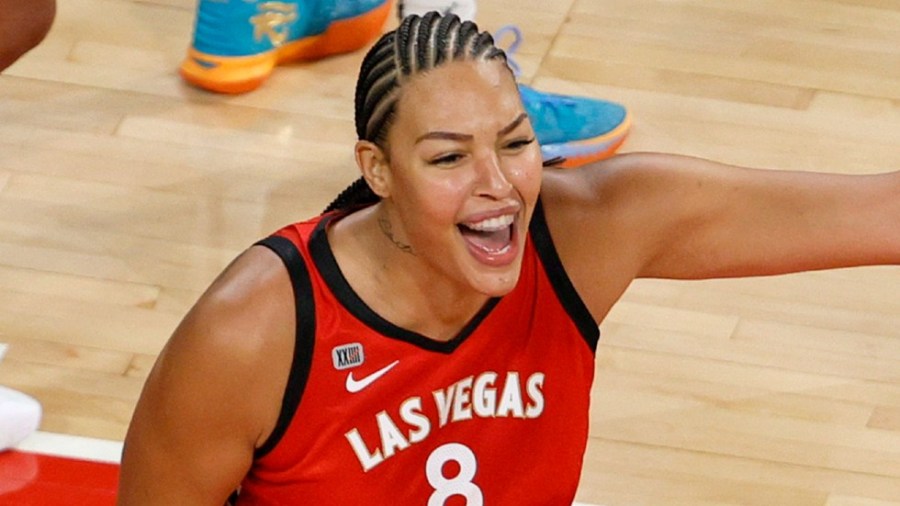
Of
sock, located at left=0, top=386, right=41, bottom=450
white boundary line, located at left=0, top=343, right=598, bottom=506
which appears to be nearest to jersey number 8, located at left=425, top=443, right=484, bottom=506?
white boundary line, located at left=0, top=343, right=598, bottom=506

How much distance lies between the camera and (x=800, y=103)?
12.5ft

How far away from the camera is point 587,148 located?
11.6 ft

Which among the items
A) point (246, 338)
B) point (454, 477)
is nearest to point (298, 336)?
point (246, 338)

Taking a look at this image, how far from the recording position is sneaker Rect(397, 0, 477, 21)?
3.44 meters

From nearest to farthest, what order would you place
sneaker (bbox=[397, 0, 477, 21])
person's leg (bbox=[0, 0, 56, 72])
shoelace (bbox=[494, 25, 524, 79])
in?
person's leg (bbox=[0, 0, 56, 72]) < sneaker (bbox=[397, 0, 477, 21]) < shoelace (bbox=[494, 25, 524, 79])

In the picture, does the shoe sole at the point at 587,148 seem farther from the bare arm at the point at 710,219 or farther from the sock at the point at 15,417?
the bare arm at the point at 710,219

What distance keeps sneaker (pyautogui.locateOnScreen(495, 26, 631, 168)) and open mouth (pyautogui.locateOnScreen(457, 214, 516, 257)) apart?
165cm

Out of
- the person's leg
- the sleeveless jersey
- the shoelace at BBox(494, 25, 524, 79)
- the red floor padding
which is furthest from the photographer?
the shoelace at BBox(494, 25, 524, 79)

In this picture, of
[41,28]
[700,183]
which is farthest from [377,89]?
[41,28]

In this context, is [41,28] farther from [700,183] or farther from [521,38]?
[521,38]

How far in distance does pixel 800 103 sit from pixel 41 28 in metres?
1.89

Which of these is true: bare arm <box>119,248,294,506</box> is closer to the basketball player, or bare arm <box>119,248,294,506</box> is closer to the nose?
the basketball player

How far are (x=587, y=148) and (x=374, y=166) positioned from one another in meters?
1.74

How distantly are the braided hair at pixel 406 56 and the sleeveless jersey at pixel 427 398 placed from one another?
179mm
